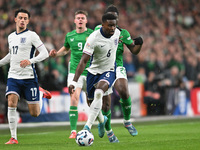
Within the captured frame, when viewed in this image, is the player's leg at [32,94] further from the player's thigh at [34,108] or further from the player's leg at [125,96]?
the player's leg at [125,96]

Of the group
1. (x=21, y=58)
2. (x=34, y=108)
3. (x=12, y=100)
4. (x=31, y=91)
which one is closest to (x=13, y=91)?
(x=12, y=100)

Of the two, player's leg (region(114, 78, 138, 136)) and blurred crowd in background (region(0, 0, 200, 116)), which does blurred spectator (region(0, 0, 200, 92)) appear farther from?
player's leg (region(114, 78, 138, 136))

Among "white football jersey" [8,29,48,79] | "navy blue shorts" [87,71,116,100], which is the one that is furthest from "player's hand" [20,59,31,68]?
"navy blue shorts" [87,71,116,100]

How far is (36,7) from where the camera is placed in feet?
64.0

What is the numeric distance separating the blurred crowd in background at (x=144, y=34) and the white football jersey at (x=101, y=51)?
20.8 ft

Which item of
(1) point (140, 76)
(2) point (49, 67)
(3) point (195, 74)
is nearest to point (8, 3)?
(2) point (49, 67)

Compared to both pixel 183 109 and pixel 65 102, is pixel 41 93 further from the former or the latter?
pixel 183 109

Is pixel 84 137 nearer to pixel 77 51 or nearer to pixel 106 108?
pixel 106 108

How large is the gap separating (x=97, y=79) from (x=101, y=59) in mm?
344

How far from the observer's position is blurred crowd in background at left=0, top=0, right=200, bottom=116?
1653cm

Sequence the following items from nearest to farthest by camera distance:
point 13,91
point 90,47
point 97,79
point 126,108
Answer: point 90,47 < point 97,79 < point 13,91 < point 126,108

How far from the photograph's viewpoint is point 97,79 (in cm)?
848

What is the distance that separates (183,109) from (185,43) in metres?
5.42

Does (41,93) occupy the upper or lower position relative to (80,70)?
lower
